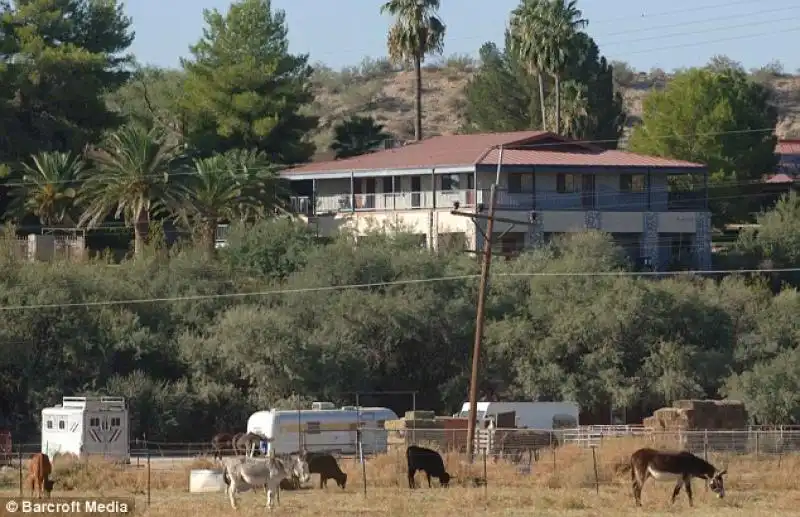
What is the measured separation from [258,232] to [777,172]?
45.9 metres

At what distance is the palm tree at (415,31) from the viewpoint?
102 metres

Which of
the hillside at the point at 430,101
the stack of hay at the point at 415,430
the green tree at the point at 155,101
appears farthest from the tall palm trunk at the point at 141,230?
the hillside at the point at 430,101

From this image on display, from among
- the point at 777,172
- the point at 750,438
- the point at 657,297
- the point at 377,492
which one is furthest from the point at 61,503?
the point at 777,172

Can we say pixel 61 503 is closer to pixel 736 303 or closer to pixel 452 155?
pixel 736 303

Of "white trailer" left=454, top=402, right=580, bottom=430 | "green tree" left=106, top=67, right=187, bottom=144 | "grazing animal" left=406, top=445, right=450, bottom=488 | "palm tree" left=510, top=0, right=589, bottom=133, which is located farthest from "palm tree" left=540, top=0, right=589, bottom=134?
"grazing animal" left=406, top=445, right=450, bottom=488

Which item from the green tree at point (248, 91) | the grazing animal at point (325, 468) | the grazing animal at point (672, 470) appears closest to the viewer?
the grazing animal at point (672, 470)

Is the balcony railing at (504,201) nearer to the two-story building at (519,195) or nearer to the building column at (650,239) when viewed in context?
the two-story building at (519,195)

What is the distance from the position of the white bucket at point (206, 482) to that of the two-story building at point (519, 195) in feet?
144

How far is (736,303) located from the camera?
7656cm

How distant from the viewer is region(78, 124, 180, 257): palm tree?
76000 mm

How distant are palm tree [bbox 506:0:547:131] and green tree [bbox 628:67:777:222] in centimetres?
760

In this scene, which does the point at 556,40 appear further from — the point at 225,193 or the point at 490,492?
the point at 490,492

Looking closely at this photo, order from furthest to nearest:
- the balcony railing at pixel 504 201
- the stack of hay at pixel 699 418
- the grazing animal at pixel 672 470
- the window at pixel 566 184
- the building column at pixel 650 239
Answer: the building column at pixel 650 239
the window at pixel 566 184
the balcony railing at pixel 504 201
the stack of hay at pixel 699 418
the grazing animal at pixel 672 470

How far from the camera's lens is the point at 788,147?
135125 mm
